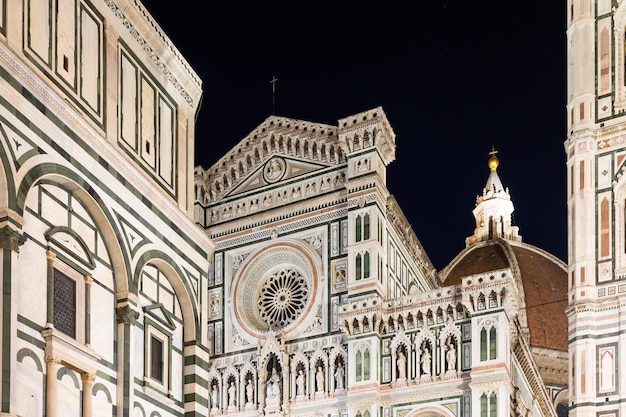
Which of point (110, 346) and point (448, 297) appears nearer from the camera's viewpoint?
point (110, 346)

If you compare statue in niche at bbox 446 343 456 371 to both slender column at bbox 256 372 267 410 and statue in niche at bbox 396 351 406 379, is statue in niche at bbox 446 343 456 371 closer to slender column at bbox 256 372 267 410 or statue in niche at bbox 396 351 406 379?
statue in niche at bbox 396 351 406 379

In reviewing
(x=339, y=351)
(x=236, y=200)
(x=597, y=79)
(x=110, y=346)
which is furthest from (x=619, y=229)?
(x=110, y=346)

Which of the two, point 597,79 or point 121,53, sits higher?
point 597,79

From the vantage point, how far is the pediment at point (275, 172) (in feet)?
86.3

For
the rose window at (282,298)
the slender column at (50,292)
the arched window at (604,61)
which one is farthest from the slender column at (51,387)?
the arched window at (604,61)

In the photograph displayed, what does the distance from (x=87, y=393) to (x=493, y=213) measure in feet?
150

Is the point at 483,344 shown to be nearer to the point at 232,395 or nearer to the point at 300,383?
the point at 300,383

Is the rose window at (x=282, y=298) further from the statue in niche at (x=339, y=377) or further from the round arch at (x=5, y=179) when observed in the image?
the round arch at (x=5, y=179)

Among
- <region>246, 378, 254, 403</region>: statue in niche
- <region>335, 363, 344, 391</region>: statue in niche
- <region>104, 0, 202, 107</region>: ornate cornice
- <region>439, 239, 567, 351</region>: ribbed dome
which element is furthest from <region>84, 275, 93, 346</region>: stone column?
<region>439, 239, 567, 351</region>: ribbed dome

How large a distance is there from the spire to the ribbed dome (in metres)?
0.87

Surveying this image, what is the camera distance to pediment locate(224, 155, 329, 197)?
86.3 feet

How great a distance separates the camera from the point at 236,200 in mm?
26984

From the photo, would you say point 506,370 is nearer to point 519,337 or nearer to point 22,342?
point 519,337

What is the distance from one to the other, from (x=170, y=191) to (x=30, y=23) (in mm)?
2830
